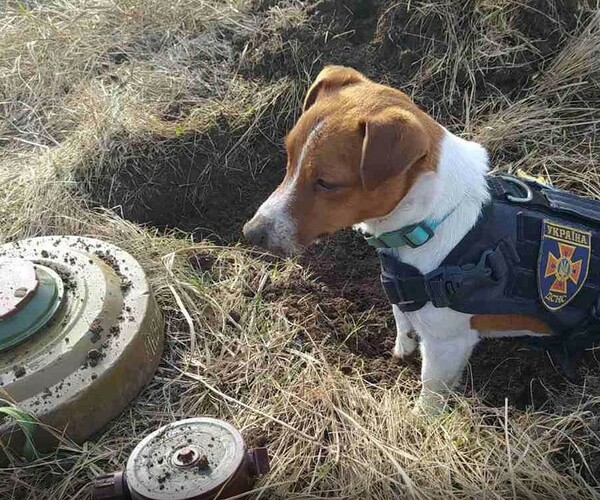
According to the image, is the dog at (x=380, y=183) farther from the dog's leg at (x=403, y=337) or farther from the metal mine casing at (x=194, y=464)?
the metal mine casing at (x=194, y=464)

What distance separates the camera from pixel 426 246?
263 centimetres

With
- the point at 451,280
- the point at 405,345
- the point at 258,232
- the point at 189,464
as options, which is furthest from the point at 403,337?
the point at 189,464

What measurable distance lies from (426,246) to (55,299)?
161 centimetres

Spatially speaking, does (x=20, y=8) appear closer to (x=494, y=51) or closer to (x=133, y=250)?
(x=133, y=250)

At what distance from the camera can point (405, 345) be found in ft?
10.7

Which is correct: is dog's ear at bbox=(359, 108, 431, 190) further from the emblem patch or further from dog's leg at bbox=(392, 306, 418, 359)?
dog's leg at bbox=(392, 306, 418, 359)

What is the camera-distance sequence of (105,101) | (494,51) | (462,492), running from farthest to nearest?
(105,101) → (494,51) → (462,492)

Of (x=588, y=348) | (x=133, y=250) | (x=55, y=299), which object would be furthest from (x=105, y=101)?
(x=588, y=348)

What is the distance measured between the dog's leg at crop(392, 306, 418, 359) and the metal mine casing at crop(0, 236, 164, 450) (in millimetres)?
1128

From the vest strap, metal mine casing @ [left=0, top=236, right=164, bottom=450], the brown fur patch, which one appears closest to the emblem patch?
the vest strap

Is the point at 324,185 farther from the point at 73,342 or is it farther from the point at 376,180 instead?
the point at 73,342

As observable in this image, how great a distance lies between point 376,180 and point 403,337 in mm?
1063

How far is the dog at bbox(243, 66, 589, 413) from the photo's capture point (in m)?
2.41

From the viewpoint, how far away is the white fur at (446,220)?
257 cm
